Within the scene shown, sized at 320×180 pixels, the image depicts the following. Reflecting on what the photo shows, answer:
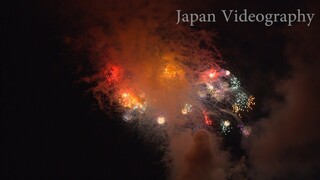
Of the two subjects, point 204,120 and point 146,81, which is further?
point 204,120

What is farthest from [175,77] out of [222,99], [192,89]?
[222,99]

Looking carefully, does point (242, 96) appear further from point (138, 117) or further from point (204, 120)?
point (138, 117)

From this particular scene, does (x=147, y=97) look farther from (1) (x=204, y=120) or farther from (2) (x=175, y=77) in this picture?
(1) (x=204, y=120)

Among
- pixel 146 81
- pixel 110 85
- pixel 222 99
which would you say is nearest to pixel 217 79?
pixel 222 99

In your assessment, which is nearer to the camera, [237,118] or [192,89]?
[192,89]

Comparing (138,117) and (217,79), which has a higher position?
(217,79)
